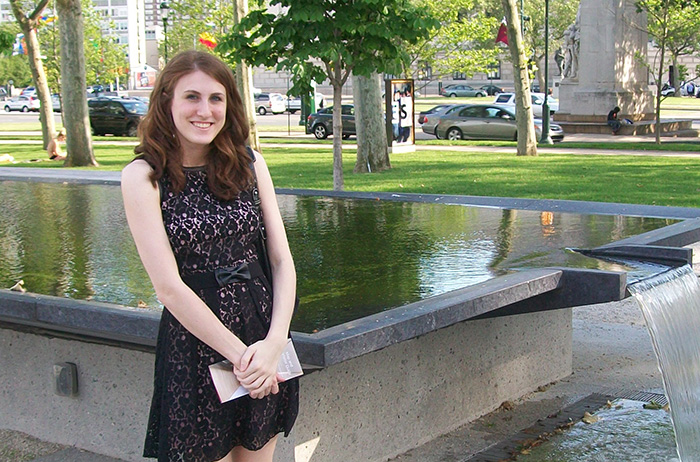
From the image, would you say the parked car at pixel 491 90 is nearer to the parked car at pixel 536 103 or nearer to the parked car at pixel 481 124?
the parked car at pixel 536 103

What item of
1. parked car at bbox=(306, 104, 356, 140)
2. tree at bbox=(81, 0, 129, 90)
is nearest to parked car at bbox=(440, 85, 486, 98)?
tree at bbox=(81, 0, 129, 90)

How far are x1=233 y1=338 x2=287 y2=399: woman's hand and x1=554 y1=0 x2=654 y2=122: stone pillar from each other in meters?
32.4

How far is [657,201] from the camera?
1467 cm

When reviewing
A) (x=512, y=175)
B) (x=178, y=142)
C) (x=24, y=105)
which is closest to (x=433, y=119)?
Result: (x=512, y=175)

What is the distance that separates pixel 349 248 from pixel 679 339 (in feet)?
8.39

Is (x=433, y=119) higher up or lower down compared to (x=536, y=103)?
lower down

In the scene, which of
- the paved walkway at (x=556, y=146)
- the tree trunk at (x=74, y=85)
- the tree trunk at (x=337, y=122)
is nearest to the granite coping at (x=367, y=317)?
the tree trunk at (x=337, y=122)

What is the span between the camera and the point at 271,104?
61125 mm

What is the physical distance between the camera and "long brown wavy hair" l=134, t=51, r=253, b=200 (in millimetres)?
3307

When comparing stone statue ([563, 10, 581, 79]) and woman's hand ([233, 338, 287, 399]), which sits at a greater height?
stone statue ([563, 10, 581, 79])

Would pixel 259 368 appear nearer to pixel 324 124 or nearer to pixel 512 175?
pixel 512 175

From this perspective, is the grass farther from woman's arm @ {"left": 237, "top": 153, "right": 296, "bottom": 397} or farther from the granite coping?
woman's arm @ {"left": 237, "top": 153, "right": 296, "bottom": 397}

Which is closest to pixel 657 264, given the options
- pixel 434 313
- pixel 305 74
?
pixel 434 313

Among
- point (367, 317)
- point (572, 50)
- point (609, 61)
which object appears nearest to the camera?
point (367, 317)
